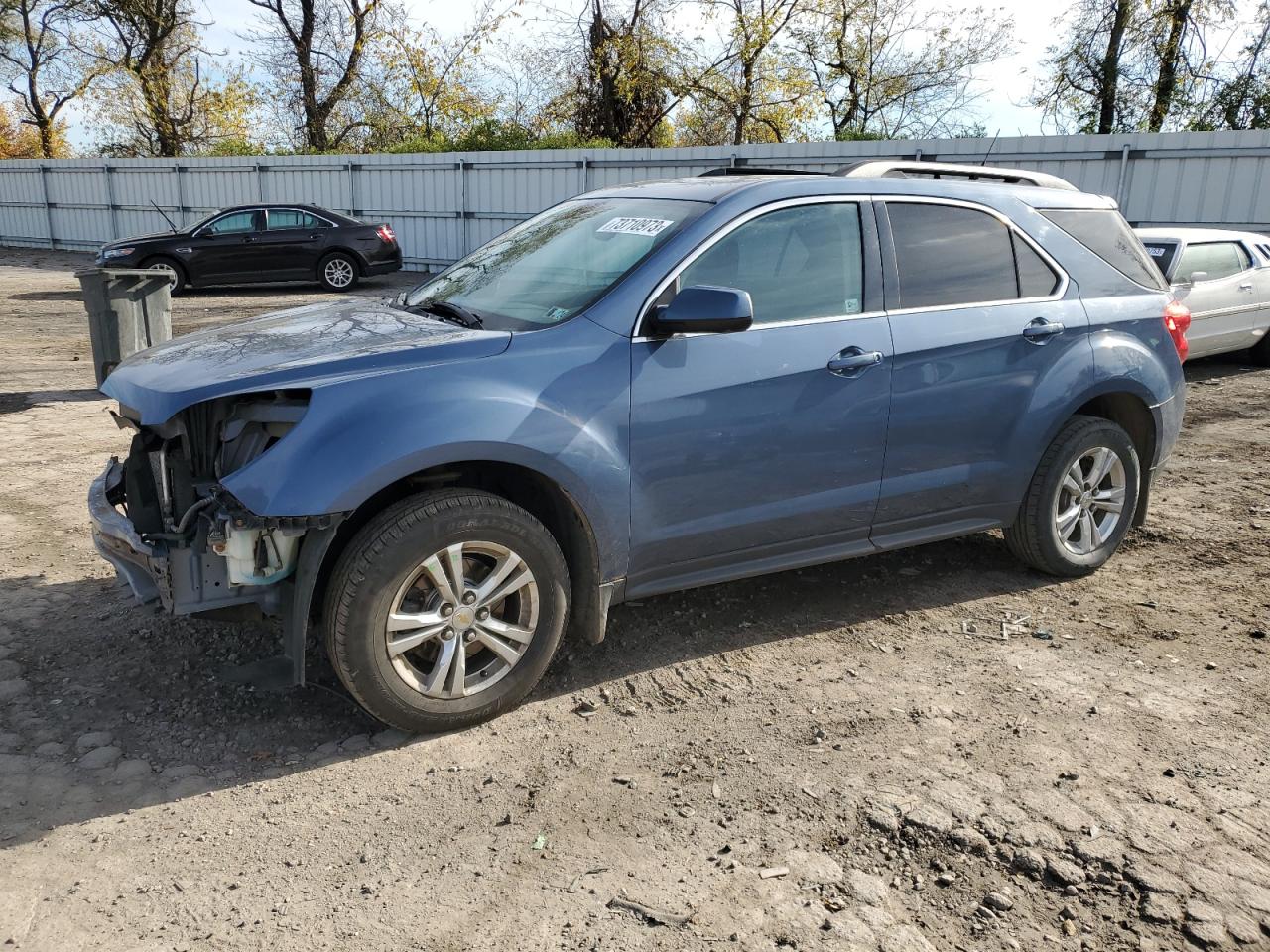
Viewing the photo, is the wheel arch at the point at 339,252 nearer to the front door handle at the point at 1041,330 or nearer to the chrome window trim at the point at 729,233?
the chrome window trim at the point at 729,233

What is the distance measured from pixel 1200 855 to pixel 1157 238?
8.71 m

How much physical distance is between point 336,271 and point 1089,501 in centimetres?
1536

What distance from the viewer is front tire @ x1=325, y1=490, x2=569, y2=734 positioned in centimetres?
328

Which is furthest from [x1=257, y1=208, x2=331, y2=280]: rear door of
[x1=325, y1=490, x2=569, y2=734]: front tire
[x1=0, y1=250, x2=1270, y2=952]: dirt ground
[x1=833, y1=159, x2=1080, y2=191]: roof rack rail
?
[x1=325, y1=490, x2=569, y2=734]: front tire

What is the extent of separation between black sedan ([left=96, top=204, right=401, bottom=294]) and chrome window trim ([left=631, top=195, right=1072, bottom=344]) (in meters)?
15.0

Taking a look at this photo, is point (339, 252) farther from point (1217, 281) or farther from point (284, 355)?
point (284, 355)

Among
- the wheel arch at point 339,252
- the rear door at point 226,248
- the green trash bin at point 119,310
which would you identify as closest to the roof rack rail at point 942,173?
the green trash bin at point 119,310

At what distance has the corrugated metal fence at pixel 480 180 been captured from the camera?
1499cm

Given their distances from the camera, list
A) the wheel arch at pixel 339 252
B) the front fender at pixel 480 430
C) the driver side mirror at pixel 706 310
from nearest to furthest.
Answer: the front fender at pixel 480 430 < the driver side mirror at pixel 706 310 < the wheel arch at pixel 339 252

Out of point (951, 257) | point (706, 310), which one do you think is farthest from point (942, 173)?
point (706, 310)

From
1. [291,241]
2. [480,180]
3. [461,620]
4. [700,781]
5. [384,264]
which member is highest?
[480,180]

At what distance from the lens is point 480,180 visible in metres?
21.1

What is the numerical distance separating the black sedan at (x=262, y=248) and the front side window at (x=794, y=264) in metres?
15.1

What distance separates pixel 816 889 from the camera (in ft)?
9.11
